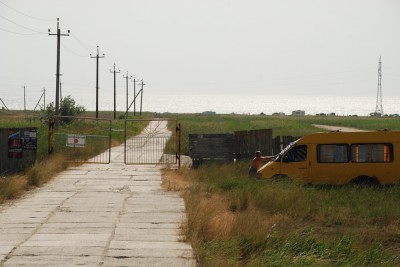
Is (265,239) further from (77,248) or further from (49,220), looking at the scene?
(49,220)

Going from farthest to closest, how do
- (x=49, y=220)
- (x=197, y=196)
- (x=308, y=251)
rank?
(x=197, y=196), (x=49, y=220), (x=308, y=251)

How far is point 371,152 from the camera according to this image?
19.3m

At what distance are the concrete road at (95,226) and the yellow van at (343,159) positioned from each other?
440cm

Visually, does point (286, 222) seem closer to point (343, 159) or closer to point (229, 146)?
point (343, 159)

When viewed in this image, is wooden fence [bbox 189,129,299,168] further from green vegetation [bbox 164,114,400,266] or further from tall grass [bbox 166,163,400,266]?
tall grass [bbox 166,163,400,266]

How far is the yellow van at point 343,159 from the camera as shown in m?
19.2

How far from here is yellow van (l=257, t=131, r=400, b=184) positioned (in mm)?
19156

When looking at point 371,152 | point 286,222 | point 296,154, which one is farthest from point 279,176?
point 286,222

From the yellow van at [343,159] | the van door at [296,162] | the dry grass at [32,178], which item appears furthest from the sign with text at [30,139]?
the van door at [296,162]

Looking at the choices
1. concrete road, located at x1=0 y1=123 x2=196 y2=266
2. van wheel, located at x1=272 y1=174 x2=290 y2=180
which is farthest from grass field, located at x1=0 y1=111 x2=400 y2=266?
van wheel, located at x1=272 y1=174 x2=290 y2=180

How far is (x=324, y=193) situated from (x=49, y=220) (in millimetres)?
8082

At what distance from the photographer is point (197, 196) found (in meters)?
16.2

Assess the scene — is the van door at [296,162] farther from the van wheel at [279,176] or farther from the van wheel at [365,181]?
the van wheel at [365,181]

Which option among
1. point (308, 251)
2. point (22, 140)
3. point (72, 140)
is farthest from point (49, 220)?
point (72, 140)
